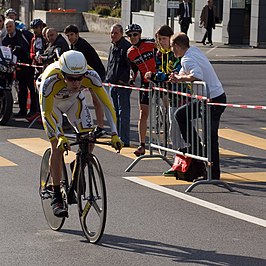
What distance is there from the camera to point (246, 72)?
95.0 feet

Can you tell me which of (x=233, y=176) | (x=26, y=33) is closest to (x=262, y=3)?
(x=26, y=33)

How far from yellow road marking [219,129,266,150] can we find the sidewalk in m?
15.5

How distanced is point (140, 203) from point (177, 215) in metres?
0.75

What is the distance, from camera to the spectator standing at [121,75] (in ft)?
50.1

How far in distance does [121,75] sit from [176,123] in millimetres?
2730

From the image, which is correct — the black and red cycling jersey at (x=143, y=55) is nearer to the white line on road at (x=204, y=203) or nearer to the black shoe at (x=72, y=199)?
the white line on road at (x=204, y=203)

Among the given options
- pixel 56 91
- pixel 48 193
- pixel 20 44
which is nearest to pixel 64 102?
pixel 56 91

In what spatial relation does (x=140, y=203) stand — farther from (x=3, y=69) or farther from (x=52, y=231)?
(x=3, y=69)

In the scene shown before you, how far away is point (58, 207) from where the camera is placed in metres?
9.20

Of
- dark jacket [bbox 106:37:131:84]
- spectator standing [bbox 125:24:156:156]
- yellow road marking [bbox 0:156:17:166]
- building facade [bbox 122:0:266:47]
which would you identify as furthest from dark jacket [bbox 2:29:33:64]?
building facade [bbox 122:0:266:47]

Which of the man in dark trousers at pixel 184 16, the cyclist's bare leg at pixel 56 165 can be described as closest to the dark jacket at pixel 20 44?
the cyclist's bare leg at pixel 56 165

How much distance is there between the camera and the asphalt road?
859 cm

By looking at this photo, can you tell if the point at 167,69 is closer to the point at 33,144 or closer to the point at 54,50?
the point at 33,144

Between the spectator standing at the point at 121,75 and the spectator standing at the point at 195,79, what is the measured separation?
304 cm
